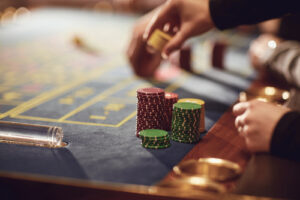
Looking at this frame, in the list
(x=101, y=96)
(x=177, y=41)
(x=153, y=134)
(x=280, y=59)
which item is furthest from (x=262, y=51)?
(x=153, y=134)

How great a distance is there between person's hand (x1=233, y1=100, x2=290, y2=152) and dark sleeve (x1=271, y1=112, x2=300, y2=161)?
0.06 feet

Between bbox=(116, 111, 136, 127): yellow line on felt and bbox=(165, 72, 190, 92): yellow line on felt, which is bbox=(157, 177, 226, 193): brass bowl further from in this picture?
bbox=(165, 72, 190, 92): yellow line on felt

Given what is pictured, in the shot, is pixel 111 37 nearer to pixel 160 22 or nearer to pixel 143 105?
pixel 160 22

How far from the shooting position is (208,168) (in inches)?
55.2

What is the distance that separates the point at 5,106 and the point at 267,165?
1413mm

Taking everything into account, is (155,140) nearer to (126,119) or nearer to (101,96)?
(126,119)

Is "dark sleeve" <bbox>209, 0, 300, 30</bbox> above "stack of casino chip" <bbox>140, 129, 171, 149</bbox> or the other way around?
above

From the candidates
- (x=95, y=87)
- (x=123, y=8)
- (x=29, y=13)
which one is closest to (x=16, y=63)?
(x=95, y=87)

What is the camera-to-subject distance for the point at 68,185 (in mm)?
1269

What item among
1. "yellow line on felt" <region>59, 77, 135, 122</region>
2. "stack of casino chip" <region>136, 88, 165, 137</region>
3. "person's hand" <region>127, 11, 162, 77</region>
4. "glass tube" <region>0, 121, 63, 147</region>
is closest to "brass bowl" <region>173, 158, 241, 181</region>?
"stack of casino chip" <region>136, 88, 165, 137</region>

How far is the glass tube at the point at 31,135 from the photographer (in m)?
1.57

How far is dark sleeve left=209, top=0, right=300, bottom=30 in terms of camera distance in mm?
1918

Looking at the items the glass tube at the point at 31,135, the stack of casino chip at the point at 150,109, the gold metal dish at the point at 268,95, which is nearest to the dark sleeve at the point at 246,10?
the gold metal dish at the point at 268,95

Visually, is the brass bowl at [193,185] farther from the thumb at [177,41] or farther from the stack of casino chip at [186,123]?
the thumb at [177,41]
